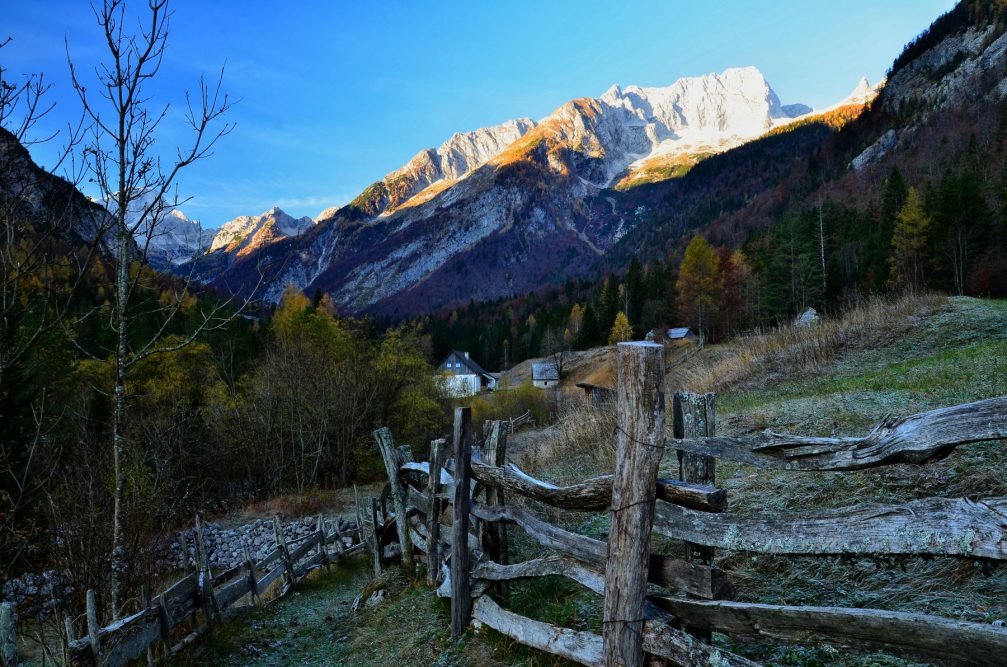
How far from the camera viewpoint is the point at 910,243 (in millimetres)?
42000

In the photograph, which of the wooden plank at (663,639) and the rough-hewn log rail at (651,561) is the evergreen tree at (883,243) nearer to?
the rough-hewn log rail at (651,561)

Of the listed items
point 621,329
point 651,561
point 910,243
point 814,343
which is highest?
point 910,243

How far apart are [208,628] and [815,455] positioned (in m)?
8.36

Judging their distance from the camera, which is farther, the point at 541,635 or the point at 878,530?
the point at 541,635

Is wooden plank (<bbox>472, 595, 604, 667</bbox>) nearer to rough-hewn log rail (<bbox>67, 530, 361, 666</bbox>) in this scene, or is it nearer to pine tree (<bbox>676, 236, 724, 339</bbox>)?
rough-hewn log rail (<bbox>67, 530, 361, 666</bbox>)

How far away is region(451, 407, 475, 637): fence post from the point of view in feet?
16.9

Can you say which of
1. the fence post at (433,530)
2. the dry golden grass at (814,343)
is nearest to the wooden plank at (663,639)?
the fence post at (433,530)

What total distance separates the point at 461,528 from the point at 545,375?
58.8 m

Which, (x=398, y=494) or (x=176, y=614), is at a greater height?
(x=398, y=494)

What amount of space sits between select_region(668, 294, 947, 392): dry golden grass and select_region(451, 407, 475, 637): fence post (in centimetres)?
1270

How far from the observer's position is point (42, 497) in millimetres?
12359

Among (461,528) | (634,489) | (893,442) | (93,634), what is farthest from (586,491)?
(93,634)

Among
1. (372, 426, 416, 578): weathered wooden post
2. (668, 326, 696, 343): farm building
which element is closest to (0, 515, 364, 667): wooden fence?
(372, 426, 416, 578): weathered wooden post

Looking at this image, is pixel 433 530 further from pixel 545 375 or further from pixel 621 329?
pixel 621 329
